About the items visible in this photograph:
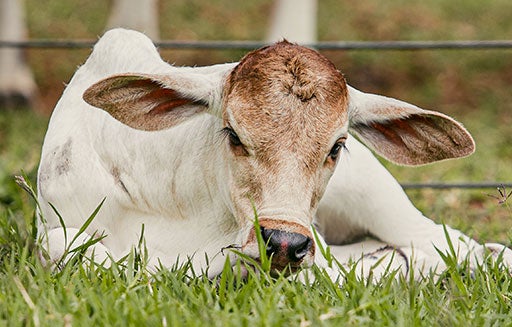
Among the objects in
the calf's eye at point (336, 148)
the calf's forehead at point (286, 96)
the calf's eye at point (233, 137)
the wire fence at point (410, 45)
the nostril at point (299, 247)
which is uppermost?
the wire fence at point (410, 45)

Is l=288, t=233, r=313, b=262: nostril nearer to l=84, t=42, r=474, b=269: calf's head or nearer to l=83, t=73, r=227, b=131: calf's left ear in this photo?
l=84, t=42, r=474, b=269: calf's head

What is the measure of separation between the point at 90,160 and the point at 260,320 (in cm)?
136

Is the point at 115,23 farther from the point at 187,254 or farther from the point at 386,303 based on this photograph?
the point at 386,303

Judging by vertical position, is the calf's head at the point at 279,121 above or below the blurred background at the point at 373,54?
below

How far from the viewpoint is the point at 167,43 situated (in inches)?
241

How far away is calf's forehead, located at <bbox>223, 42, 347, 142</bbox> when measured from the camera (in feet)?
11.4

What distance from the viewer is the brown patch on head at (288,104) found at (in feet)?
11.4

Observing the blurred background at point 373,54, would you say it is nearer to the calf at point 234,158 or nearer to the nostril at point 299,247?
the calf at point 234,158

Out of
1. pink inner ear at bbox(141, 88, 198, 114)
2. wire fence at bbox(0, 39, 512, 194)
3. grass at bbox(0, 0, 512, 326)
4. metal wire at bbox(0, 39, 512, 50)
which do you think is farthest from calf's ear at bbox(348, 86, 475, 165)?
metal wire at bbox(0, 39, 512, 50)

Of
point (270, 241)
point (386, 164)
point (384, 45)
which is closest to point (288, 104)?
point (270, 241)

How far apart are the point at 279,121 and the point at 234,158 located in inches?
8.9

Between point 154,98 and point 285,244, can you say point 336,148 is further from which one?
point 154,98

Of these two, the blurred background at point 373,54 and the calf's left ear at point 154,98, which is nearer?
the calf's left ear at point 154,98

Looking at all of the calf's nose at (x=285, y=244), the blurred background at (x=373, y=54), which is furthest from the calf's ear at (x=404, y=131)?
the blurred background at (x=373, y=54)
